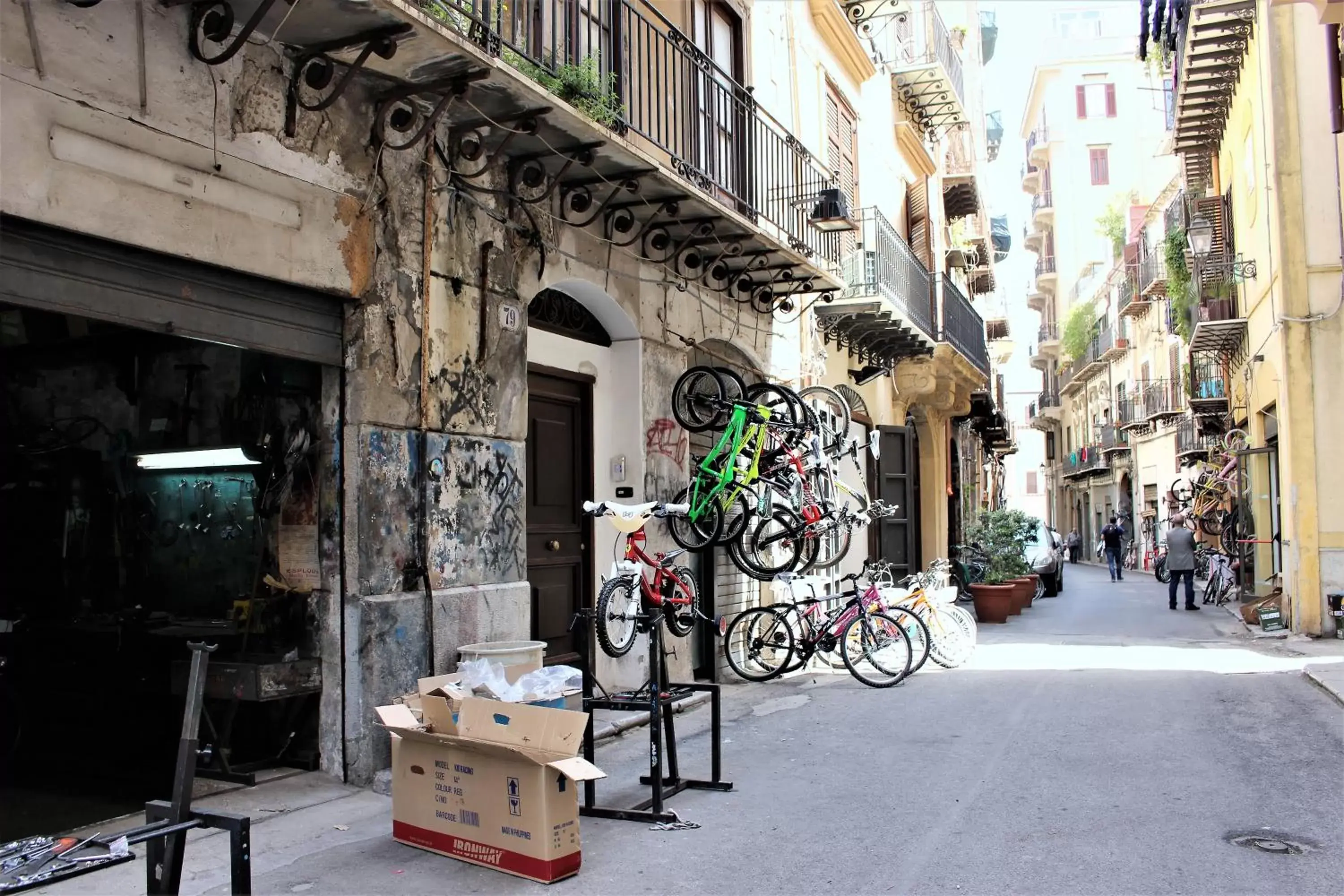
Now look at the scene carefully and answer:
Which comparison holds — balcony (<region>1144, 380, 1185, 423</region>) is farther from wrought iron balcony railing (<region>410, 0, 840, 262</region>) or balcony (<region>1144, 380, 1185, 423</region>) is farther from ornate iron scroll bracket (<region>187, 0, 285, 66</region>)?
ornate iron scroll bracket (<region>187, 0, 285, 66</region>)

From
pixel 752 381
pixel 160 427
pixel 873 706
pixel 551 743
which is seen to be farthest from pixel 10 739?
pixel 752 381

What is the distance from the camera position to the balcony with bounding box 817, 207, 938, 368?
47.6 ft

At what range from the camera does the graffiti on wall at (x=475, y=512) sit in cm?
665

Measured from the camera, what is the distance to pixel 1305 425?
14.4 metres

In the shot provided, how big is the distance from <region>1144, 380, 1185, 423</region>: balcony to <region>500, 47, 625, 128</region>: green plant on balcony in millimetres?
27923

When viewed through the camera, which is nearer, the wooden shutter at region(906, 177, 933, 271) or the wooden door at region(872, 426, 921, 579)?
the wooden door at region(872, 426, 921, 579)

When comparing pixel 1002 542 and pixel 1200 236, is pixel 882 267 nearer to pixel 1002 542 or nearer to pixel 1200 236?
pixel 1002 542

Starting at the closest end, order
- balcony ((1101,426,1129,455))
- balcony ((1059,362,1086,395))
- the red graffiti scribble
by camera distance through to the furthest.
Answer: the red graffiti scribble < balcony ((1101,426,1129,455)) < balcony ((1059,362,1086,395))

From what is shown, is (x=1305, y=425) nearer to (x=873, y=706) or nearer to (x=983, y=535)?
(x=983, y=535)

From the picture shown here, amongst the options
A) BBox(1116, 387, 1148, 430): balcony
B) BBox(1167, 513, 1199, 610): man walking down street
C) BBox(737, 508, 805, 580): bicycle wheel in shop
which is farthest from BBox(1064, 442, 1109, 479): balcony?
BBox(737, 508, 805, 580): bicycle wheel in shop

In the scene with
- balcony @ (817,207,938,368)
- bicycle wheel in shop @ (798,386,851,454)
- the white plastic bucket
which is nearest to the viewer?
the white plastic bucket

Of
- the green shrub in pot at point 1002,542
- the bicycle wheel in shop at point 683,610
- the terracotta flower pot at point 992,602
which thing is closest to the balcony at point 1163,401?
the green shrub in pot at point 1002,542

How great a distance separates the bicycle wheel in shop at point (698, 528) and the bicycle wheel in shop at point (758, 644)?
120cm

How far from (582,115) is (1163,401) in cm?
3109
